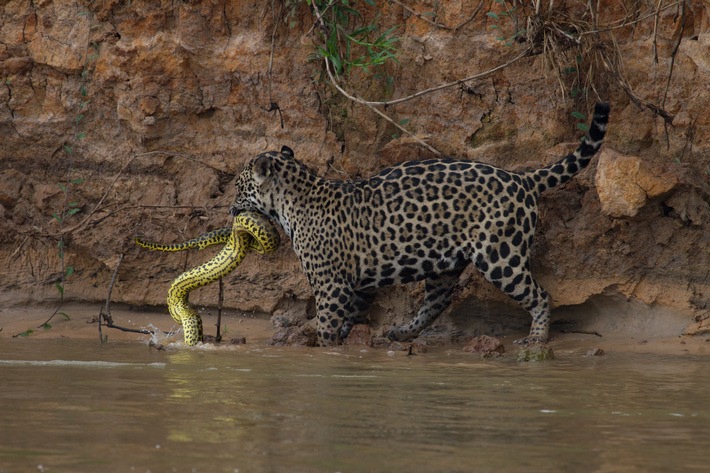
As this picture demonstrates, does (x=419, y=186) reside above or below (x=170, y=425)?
above

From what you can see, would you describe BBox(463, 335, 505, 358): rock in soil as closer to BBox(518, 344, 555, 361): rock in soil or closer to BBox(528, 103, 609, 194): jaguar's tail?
BBox(518, 344, 555, 361): rock in soil

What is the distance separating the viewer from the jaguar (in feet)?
26.2

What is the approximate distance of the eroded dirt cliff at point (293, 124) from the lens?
818 centimetres

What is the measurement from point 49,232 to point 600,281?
4.71 metres

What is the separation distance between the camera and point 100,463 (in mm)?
3570

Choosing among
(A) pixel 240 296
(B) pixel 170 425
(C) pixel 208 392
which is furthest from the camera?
(A) pixel 240 296

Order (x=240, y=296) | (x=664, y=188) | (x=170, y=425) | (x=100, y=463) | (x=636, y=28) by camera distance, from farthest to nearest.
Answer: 1. (x=240, y=296)
2. (x=636, y=28)
3. (x=664, y=188)
4. (x=170, y=425)
5. (x=100, y=463)

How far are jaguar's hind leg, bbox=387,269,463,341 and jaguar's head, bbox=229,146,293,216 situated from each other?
142cm

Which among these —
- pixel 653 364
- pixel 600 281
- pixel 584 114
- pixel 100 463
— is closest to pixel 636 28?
pixel 584 114

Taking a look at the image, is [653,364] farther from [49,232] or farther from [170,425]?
[49,232]

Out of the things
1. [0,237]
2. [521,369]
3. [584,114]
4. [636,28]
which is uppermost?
[636,28]

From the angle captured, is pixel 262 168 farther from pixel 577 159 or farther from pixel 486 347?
pixel 577 159

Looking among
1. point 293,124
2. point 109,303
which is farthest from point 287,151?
point 109,303

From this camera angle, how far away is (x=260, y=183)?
866cm
